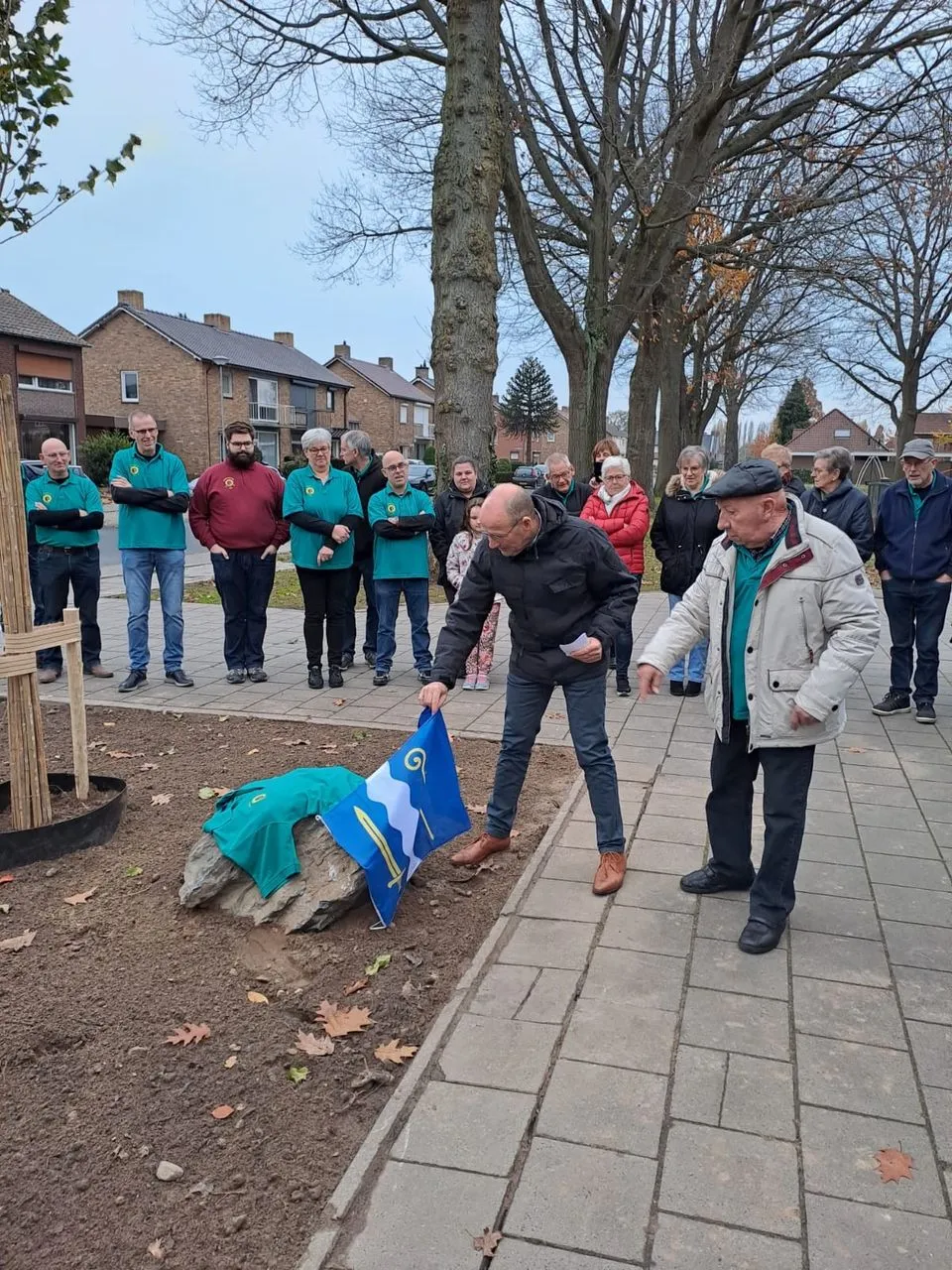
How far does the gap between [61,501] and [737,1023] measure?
6.98m

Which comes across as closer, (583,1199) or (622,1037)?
(583,1199)

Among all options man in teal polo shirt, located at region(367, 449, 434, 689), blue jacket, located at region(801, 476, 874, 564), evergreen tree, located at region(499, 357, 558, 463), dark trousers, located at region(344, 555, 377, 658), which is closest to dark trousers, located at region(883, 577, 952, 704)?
blue jacket, located at region(801, 476, 874, 564)

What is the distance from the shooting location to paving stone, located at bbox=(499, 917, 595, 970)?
11.9ft

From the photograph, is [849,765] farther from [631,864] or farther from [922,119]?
[922,119]

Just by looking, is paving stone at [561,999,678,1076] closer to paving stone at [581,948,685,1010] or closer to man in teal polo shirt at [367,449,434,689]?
paving stone at [581,948,685,1010]

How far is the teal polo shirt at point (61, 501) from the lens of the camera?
8.04m

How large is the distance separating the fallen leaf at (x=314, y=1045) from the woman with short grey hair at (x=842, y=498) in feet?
19.4

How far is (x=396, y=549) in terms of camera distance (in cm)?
821

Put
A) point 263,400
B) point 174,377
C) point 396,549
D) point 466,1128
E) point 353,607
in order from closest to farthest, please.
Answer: point 466,1128, point 396,549, point 353,607, point 174,377, point 263,400

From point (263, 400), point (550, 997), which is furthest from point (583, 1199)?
point (263, 400)

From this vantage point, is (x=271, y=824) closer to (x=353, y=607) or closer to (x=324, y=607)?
(x=324, y=607)

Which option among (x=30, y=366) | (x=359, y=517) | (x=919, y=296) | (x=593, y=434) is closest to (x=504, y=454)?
(x=30, y=366)

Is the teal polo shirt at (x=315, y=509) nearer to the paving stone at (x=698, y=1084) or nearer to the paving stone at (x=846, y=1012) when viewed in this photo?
the paving stone at (x=846, y=1012)

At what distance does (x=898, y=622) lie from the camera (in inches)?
298
